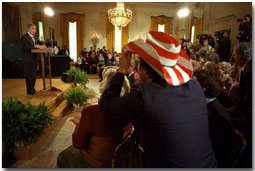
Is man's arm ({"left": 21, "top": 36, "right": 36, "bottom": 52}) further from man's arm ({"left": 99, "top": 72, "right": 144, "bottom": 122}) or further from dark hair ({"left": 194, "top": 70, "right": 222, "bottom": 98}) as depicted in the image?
dark hair ({"left": 194, "top": 70, "right": 222, "bottom": 98})

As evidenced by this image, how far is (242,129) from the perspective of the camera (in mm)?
1315

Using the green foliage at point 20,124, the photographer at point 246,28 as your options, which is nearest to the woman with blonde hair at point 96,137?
the green foliage at point 20,124

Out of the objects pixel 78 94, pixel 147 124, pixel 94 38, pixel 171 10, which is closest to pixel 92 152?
pixel 147 124

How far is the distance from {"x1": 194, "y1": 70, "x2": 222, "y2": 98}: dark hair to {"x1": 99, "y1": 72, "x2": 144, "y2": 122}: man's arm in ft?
2.20

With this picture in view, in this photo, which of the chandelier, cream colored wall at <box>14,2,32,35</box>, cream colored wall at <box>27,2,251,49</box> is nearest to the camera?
the chandelier

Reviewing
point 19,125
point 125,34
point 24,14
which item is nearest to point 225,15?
point 125,34

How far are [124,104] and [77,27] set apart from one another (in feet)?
40.8

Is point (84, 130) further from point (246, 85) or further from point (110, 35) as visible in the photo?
point (110, 35)

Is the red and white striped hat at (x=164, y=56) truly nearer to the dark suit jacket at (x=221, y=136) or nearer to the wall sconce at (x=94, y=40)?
the dark suit jacket at (x=221, y=136)

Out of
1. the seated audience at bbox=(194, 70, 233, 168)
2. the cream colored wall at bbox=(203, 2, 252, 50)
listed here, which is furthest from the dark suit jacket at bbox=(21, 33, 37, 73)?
the cream colored wall at bbox=(203, 2, 252, 50)

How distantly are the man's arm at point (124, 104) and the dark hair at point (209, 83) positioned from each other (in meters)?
0.67

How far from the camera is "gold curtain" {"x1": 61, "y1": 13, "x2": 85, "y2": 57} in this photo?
12062mm

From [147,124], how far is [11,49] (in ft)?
28.9

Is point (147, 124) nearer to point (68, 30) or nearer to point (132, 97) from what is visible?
point (132, 97)
